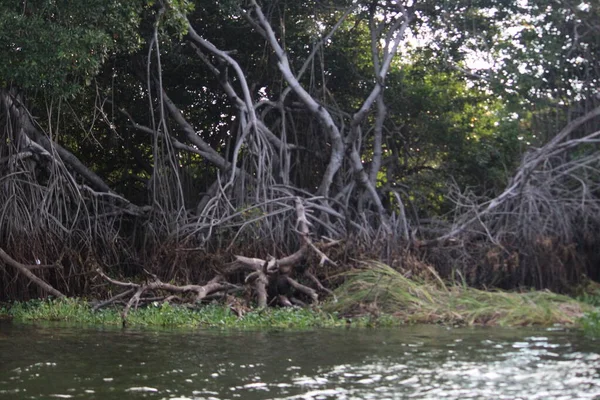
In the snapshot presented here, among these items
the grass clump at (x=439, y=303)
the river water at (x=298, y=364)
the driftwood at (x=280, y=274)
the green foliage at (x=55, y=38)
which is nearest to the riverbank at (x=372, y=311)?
the grass clump at (x=439, y=303)

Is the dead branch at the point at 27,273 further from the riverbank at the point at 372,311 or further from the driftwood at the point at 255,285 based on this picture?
the driftwood at the point at 255,285

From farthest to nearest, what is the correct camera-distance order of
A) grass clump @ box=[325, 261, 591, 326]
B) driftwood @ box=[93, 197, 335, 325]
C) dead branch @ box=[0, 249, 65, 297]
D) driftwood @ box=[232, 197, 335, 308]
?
dead branch @ box=[0, 249, 65, 297] < driftwood @ box=[232, 197, 335, 308] < driftwood @ box=[93, 197, 335, 325] < grass clump @ box=[325, 261, 591, 326]

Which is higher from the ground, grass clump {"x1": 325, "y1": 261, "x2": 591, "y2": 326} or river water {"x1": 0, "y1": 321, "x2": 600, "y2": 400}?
grass clump {"x1": 325, "y1": 261, "x2": 591, "y2": 326}

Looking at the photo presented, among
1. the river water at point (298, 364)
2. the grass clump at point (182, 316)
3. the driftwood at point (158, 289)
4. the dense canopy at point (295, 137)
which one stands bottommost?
the river water at point (298, 364)

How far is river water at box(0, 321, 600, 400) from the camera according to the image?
5395mm

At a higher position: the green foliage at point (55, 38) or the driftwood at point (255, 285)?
the green foliage at point (55, 38)

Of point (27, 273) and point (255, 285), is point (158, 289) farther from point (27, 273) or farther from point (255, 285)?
point (27, 273)

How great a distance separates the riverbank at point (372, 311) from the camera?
902 centimetres

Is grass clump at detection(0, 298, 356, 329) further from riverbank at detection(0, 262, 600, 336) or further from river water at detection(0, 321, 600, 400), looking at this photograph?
river water at detection(0, 321, 600, 400)

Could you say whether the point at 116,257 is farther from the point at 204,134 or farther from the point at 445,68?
the point at 445,68

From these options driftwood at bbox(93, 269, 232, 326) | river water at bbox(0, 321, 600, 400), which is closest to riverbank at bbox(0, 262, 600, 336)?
driftwood at bbox(93, 269, 232, 326)

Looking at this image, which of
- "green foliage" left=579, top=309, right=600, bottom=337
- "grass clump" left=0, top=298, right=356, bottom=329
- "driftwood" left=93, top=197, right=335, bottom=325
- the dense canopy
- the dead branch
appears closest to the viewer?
"green foliage" left=579, top=309, right=600, bottom=337

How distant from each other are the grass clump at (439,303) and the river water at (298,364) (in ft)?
2.52

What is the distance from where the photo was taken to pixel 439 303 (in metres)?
9.86
